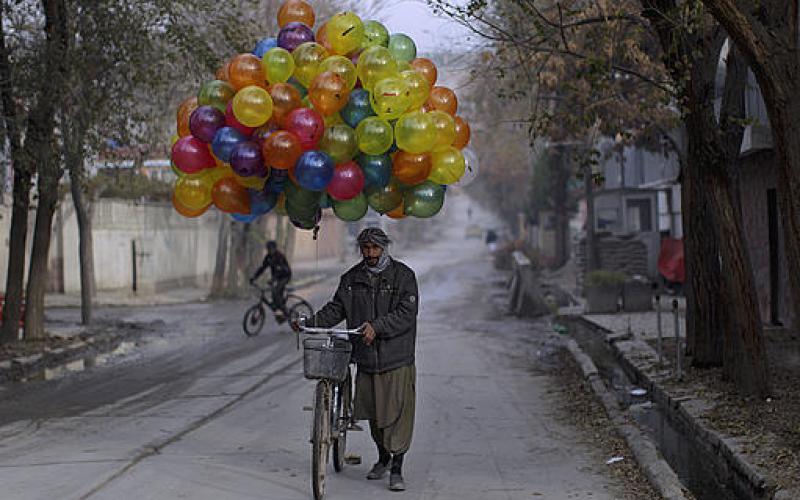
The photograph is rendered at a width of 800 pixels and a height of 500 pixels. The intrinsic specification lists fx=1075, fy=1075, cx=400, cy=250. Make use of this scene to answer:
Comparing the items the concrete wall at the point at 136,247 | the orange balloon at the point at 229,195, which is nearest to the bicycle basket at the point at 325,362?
the orange balloon at the point at 229,195

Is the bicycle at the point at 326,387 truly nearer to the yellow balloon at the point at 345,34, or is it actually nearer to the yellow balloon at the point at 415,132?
the yellow balloon at the point at 415,132

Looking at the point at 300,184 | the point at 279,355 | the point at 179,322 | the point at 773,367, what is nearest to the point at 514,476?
the point at 300,184

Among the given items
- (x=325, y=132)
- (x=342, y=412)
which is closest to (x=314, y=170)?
(x=325, y=132)

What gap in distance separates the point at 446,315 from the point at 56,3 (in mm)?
12807

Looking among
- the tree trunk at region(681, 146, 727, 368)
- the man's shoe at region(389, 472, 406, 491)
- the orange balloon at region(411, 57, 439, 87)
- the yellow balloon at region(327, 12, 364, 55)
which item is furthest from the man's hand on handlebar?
the tree trunk at region(681, 146, 727, 368)

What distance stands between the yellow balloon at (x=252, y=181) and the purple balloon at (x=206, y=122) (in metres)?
0.41

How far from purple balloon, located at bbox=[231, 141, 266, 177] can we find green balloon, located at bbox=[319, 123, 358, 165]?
0.52 meters

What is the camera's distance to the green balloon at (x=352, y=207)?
900 centimetres

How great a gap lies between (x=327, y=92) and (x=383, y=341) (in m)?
2.05

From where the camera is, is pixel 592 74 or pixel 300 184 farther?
pixel 592 74

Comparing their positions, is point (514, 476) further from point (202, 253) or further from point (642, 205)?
point (202, 253)

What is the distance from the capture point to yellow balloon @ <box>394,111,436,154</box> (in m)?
8.35

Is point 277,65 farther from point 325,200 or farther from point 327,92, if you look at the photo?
point 325,200

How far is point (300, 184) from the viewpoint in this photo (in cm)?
862
